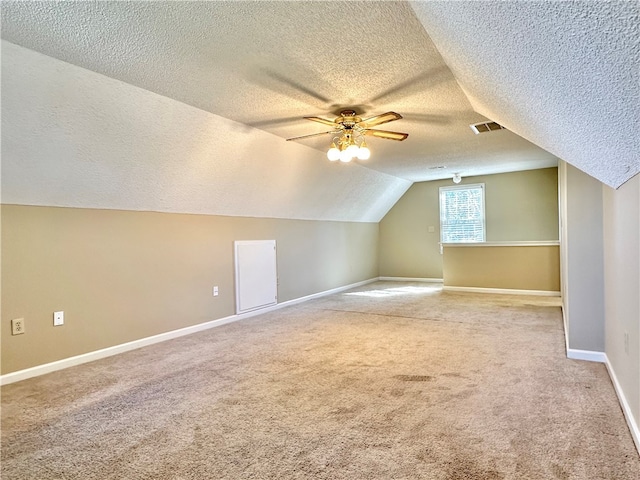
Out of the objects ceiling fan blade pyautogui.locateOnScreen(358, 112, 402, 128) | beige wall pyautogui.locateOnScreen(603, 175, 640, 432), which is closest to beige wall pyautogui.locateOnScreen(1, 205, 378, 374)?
ceiling fan blade pyautogui.locateOnScreen(358, 112, 402, 128)

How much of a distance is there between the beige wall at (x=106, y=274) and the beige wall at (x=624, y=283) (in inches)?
159

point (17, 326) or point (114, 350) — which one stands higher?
point (17, 326)

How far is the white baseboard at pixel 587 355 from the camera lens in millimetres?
3160

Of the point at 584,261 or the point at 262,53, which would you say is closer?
the point at 262,53

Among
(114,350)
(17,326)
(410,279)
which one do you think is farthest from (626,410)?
(410,279)

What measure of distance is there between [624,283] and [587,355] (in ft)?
4.16

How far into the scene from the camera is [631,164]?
1.81 m

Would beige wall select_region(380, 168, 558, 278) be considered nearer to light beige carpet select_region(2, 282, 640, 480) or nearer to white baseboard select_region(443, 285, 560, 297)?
white baseboard select_region(443, 285, 560, 297)

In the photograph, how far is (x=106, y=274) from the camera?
365 centimetres

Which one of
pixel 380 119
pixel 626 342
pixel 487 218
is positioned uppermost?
pixel 380 119

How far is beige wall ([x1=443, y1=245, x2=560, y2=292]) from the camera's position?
21.1ft

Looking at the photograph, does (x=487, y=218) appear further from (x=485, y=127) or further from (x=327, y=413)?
(x=327, y=413)

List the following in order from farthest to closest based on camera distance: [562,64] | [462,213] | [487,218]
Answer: [462,213], [487,218], [562,64]

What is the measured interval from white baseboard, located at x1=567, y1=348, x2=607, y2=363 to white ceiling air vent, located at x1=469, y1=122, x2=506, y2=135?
2.43 meters
